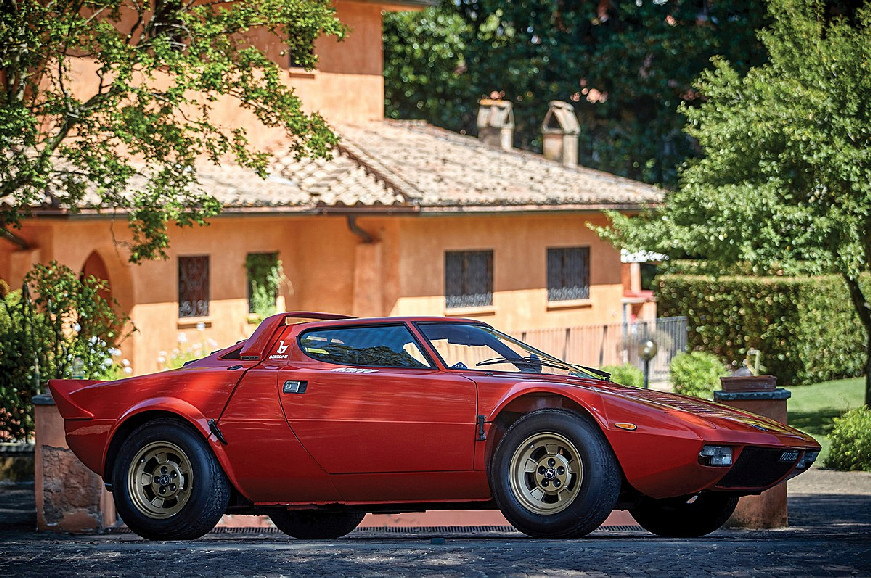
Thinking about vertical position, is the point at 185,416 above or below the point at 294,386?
below

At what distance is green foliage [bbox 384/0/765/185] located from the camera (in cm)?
4194

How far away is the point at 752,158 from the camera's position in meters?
20.6

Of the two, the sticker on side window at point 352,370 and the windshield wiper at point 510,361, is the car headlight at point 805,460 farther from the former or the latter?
the sticker on side window at point 352,370

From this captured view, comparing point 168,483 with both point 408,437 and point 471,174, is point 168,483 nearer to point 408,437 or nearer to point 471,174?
point 408,437

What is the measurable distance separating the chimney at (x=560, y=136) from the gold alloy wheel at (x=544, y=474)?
24.1m

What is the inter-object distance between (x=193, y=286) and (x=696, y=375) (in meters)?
8.51

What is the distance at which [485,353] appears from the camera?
8.98 meters

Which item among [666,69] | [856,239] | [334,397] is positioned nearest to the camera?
[334,397]

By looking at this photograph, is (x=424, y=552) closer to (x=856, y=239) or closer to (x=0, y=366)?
(x=0, y=366)

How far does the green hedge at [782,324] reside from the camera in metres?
28.1

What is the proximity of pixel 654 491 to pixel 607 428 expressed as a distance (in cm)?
47

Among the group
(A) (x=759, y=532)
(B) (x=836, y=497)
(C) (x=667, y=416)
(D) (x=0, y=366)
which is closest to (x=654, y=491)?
(C) (x=667, y=416)

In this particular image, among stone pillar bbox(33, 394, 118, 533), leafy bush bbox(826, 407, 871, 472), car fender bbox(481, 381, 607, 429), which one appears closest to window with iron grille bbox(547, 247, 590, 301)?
leafy bush bbox(826, 407, 871, 472)

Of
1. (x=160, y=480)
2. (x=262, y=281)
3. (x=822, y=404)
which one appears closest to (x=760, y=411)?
(x=160, y=480)
